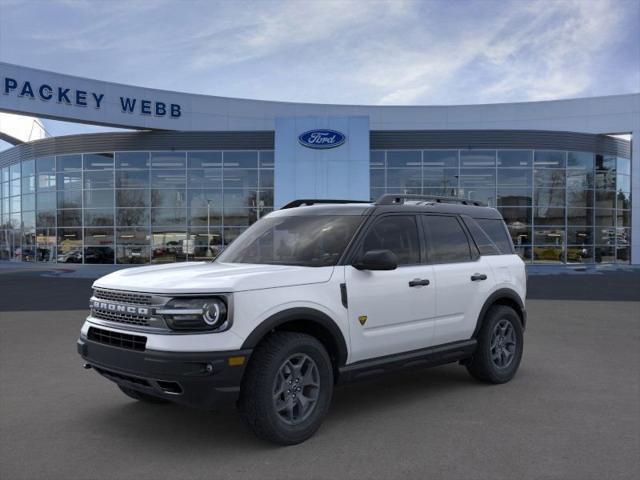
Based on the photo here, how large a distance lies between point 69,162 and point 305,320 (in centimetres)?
2887

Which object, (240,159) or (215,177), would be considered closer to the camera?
(240,159)

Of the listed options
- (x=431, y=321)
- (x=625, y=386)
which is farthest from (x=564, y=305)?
(x=431, y=321)

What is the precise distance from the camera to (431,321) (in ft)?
17.7

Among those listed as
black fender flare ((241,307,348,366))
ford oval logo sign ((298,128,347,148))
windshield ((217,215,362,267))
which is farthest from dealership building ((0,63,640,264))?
black fender flare ((241,307,348,366))

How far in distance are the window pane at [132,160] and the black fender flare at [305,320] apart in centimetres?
2617

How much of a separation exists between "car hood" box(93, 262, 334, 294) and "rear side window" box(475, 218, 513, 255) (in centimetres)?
254

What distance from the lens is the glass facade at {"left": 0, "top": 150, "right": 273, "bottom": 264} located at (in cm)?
2836

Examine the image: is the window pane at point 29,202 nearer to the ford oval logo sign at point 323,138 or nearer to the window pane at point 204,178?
the window pane at point 204,178

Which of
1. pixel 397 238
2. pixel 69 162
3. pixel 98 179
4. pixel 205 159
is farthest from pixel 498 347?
pixel 69 162

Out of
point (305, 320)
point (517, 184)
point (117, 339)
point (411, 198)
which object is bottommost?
point (117, 339)

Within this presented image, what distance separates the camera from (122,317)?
4348 mm

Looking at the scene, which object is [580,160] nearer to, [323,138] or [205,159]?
[323,138]

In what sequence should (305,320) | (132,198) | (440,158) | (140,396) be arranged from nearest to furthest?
1. (305,320)
2. (140,396)
3. (440,158)
4. (132,198)

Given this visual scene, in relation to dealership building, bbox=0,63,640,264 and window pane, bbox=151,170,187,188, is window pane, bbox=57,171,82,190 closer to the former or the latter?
dealership building, bbox=0,63,640,264
